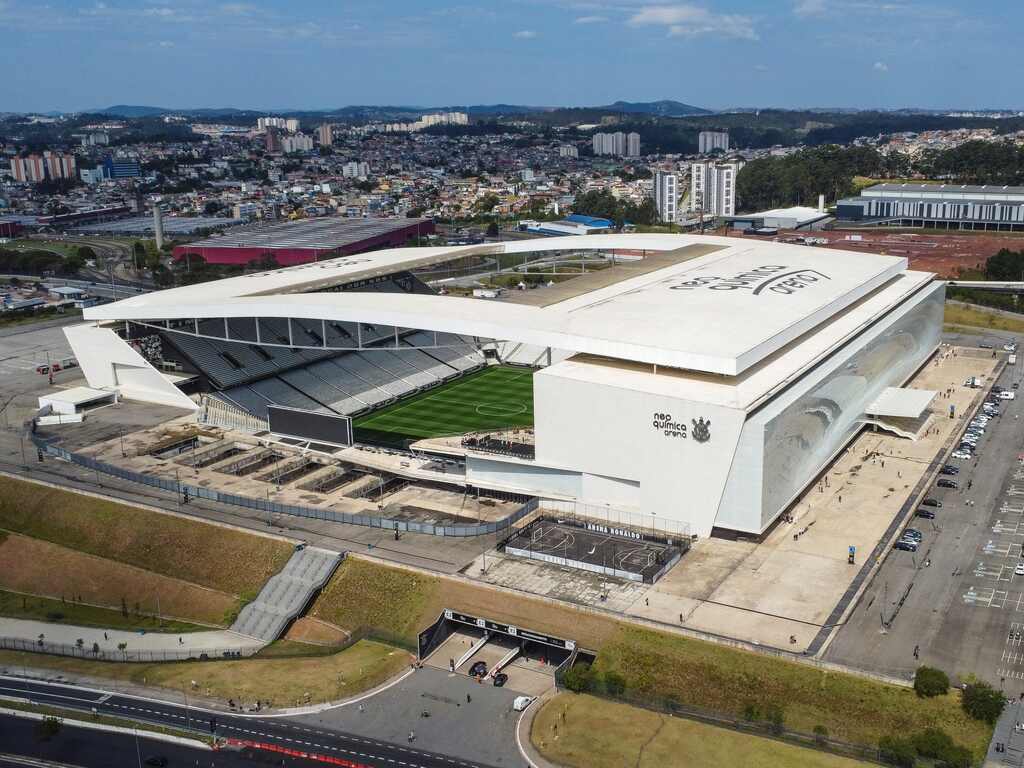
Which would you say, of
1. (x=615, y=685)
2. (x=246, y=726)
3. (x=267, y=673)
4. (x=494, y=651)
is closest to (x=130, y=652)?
(x=267, y=673)

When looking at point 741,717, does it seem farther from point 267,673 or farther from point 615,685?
point 267,673

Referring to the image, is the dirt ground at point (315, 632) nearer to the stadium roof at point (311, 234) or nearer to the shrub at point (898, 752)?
A: the shrub at point (898, 752)

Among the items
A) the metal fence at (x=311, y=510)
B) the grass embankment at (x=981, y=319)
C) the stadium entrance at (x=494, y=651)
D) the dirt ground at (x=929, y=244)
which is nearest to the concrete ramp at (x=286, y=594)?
the metal fence at (x=311, y=510)

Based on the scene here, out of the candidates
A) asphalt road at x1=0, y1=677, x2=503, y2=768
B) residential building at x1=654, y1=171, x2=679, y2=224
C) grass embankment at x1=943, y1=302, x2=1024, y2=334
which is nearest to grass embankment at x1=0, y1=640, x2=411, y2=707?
asphalt road at x1=0, y1=677, x2=503, y2=768

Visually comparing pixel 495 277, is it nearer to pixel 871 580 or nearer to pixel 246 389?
pixel 246 389

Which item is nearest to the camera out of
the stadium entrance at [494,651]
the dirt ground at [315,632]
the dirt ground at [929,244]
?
the stadium entrance at [494,651]

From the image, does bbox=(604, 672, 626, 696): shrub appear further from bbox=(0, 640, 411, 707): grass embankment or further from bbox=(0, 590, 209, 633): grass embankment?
bbox=(0, 590, 209, 633): grass embankment
